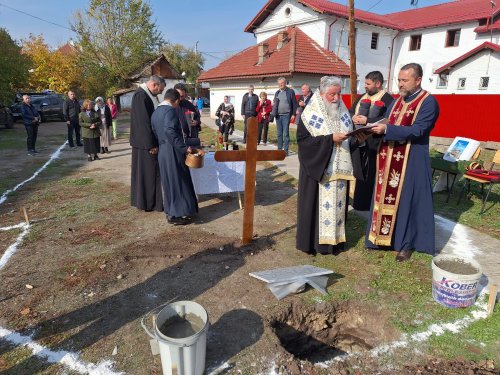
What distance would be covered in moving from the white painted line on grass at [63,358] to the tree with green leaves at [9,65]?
2111 cm

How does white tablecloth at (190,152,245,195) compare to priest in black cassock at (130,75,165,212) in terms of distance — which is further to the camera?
white tablecloth at (190,152,245,195)

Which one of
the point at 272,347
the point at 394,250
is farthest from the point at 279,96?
the point at 272,347

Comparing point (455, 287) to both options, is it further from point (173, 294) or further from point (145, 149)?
point (145, 149)

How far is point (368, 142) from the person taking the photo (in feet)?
15.8

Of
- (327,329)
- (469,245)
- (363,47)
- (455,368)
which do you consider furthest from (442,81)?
(455,368)

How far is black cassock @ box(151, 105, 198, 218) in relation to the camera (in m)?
5.11

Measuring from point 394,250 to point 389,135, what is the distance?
5.24 ft

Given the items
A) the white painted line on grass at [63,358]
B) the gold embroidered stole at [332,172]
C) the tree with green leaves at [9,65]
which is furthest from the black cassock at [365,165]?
the tree with green leaves at [9,65]

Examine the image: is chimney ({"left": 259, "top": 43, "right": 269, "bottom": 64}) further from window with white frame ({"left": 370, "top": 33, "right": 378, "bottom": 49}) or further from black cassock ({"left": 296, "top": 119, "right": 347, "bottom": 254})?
black cassock ({"left": 296, "top": 119, "right": 347, "bottom": 254})

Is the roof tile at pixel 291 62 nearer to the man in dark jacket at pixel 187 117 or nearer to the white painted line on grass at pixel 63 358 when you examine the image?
the man in dark jacket at pixel 187 117

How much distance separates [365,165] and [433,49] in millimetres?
27587

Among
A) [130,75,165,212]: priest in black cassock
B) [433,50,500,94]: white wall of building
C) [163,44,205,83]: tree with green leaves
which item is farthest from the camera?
[163,44,205,83]: tree with green leaves

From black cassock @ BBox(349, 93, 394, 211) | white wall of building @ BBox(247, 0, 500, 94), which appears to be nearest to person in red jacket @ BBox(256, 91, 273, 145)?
black cassock @ BBox(349, 93, 394, 211)

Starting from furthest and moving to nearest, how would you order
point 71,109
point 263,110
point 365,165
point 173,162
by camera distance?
1. point 263,110
2. point 71,109
3. point 173,162
4. point 365,165
